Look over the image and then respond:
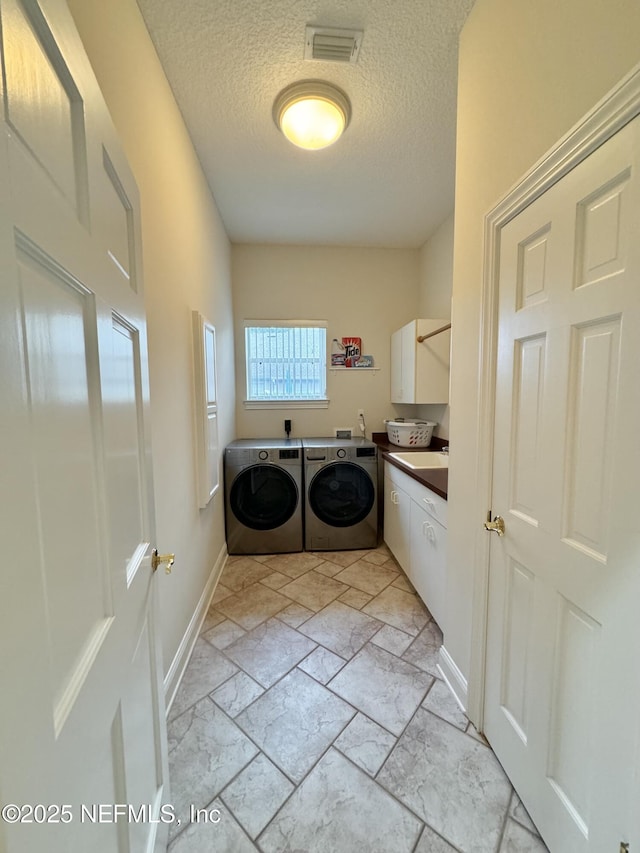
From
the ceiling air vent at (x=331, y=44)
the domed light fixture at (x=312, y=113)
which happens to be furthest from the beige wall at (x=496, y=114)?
the domed light fixture at (x=312, y=113)

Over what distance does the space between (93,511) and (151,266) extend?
43.3 inches

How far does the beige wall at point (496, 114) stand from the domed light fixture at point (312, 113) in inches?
23.0

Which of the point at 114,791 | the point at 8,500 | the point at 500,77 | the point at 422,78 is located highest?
the point at 422,78

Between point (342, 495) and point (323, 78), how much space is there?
8.65 feet

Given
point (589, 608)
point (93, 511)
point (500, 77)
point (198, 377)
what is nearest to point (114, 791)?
point (93, 511)

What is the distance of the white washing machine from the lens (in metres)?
2.82

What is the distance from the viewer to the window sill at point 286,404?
338 cm

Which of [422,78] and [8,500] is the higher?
[422,78]

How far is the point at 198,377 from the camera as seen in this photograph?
1946 mm

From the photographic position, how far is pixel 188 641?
1702mm

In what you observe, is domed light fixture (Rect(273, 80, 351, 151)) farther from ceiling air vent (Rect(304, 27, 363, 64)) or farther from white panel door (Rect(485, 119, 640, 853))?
white panel door (Rect(485, 119, 640, 853))

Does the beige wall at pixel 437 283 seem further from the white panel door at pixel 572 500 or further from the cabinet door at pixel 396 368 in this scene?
the white panel door at pixel 572 500

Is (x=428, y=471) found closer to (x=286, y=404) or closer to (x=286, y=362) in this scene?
(x=286, y=404)

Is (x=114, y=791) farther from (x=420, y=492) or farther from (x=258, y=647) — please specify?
(x=420, y=492)
